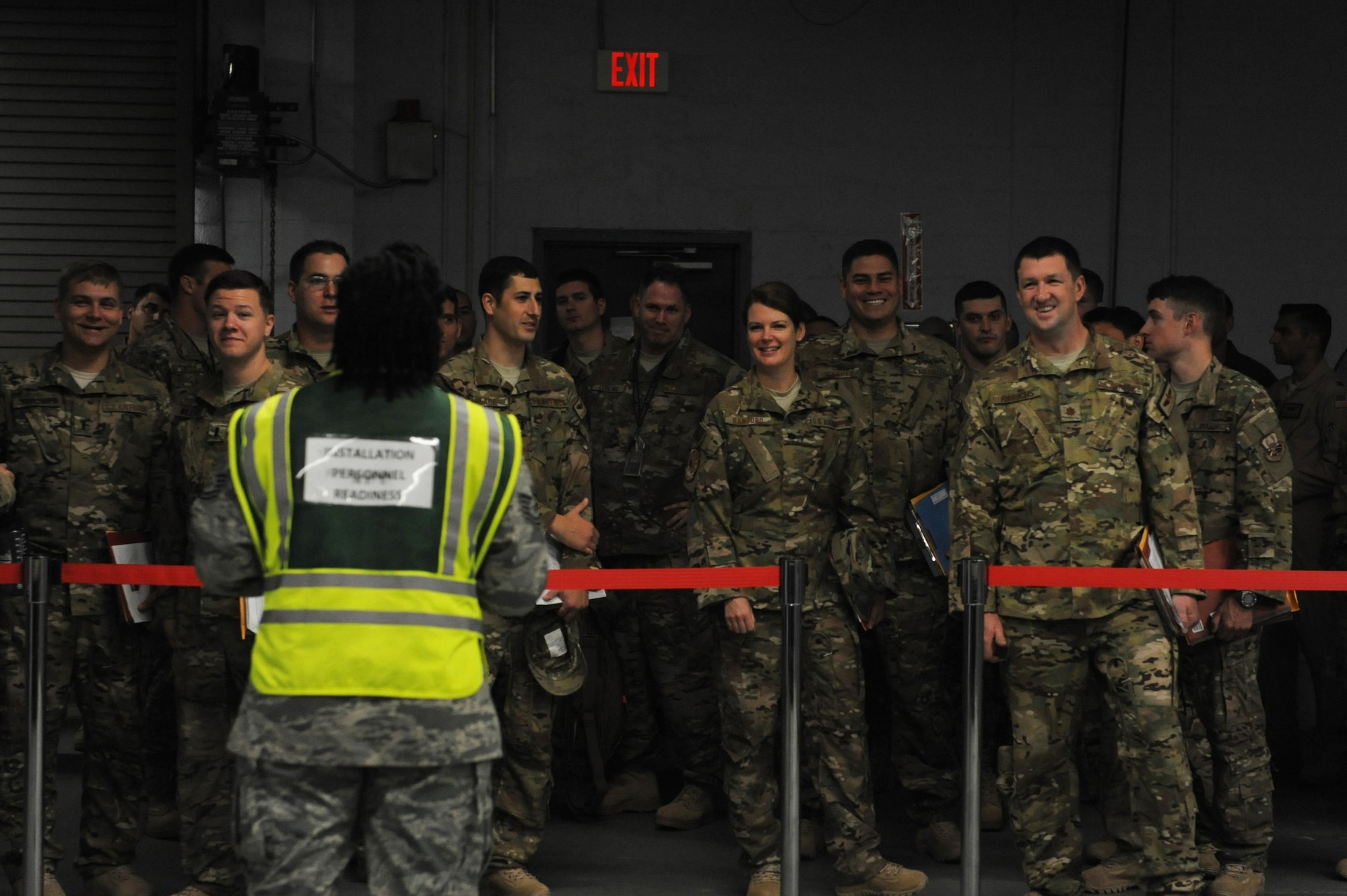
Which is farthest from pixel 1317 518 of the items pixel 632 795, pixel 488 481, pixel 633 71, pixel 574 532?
pixel 488 481

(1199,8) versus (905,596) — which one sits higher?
(1199,8)

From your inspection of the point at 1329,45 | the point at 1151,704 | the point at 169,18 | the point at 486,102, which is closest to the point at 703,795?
the point at 1151,704

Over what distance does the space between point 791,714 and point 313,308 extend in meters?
2.06

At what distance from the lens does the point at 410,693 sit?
2938mm

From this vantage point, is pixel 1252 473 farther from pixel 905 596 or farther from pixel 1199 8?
pixel 1199 8

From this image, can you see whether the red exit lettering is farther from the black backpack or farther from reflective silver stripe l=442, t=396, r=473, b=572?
reflective silver stripe l=442, t=396, r=473, b=572

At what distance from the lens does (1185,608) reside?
459cm

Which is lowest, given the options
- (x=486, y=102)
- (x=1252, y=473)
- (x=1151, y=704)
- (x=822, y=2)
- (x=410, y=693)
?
(x=1151, y=704)

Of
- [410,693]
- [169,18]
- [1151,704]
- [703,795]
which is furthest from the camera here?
[169,18]

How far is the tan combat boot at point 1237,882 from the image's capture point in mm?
4852

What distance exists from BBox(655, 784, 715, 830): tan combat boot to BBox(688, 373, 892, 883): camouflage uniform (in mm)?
805

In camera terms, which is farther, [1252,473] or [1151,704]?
[1252,473]

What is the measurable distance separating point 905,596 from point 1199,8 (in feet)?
16.7

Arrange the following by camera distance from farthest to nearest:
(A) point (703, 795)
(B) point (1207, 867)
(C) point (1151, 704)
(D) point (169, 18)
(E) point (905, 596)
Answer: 1. (D) point (169, 18)
2. (A) point (703, 795)
3. (E) point (905, 596)
4. (B) point (1207, 867)
5. (C) point (1151, 704)
